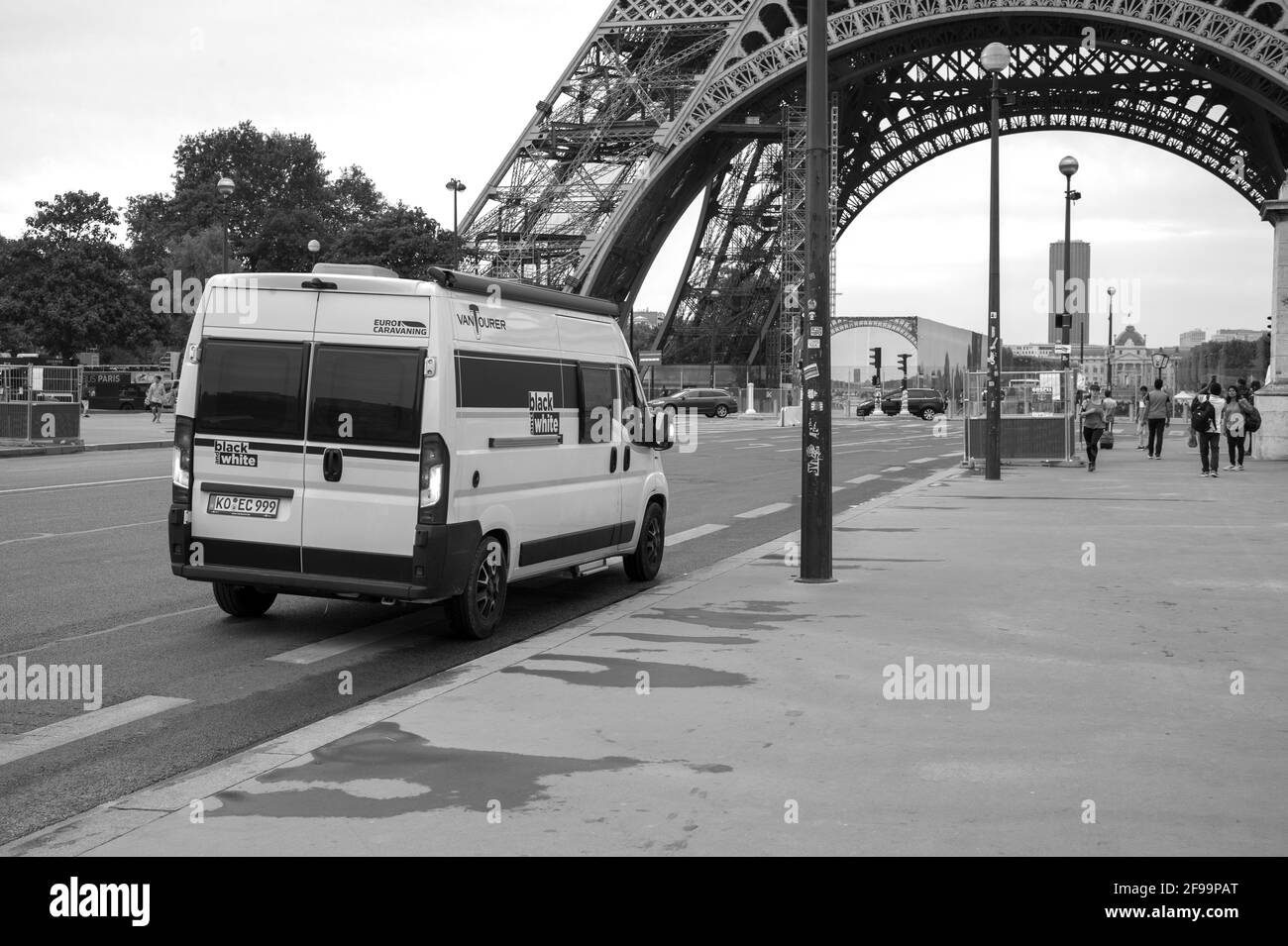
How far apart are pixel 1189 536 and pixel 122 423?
3904 cm

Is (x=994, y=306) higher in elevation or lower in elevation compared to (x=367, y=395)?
higher

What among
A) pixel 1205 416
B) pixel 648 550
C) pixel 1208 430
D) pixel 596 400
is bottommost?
pixel 648 550

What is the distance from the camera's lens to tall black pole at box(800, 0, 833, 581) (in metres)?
11.2

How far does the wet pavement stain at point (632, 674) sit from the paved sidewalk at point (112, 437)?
81.2 feet

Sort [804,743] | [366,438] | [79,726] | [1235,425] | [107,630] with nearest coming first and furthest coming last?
[804,743] → [79,726] → [366,438] → [107,630] → [1235,425]

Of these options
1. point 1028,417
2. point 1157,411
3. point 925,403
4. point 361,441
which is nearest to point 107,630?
point 361,441

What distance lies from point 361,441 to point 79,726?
257cm

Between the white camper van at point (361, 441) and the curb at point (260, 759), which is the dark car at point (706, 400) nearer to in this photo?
the curb at point (260, 759)

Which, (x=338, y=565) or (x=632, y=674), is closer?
(x=632, y=674)

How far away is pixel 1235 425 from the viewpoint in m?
26.6

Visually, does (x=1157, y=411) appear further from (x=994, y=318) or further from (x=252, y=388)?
(x=252, y=388)

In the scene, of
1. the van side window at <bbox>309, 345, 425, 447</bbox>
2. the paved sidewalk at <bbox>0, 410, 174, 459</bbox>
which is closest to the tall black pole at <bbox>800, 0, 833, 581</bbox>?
the van side window at <bbox>309, 345, 425, 447</bbox>

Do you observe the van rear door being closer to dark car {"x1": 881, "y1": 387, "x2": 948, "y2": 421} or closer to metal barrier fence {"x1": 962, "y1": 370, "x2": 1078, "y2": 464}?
metal barrier fence {"x1": 962, "y1": 370, "x2": 1078, "y2": 464}

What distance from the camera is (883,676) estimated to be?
7609mm
